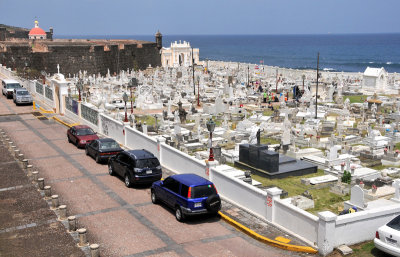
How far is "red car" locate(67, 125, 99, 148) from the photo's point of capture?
21672 millimetres

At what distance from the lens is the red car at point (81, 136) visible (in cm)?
2167

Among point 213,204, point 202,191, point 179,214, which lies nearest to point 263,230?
point 213,204

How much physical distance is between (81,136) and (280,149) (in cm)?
1061

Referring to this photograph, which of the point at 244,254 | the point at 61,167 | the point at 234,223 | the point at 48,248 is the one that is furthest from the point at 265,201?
the point at 61,167

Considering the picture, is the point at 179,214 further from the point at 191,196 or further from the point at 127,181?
the point at 127,181

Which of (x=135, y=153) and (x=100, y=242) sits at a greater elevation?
(x=135, y=153)

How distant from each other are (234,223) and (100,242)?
3.95 metres

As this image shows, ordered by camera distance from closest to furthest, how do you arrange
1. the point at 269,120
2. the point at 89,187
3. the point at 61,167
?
the point at 89,187 → the point at 61,167 → the point at 269,120

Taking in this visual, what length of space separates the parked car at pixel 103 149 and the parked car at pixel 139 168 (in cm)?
254

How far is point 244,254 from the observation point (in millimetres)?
10891

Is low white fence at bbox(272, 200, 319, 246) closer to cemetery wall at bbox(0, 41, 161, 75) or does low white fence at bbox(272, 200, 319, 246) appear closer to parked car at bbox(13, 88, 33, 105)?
parked car at bbox(13, 88, 33, 105)

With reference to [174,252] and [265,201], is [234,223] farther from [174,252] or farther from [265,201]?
[174,252]

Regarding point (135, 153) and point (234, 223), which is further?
point (135, 153)

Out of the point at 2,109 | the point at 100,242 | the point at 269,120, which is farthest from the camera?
the point at 2,109
